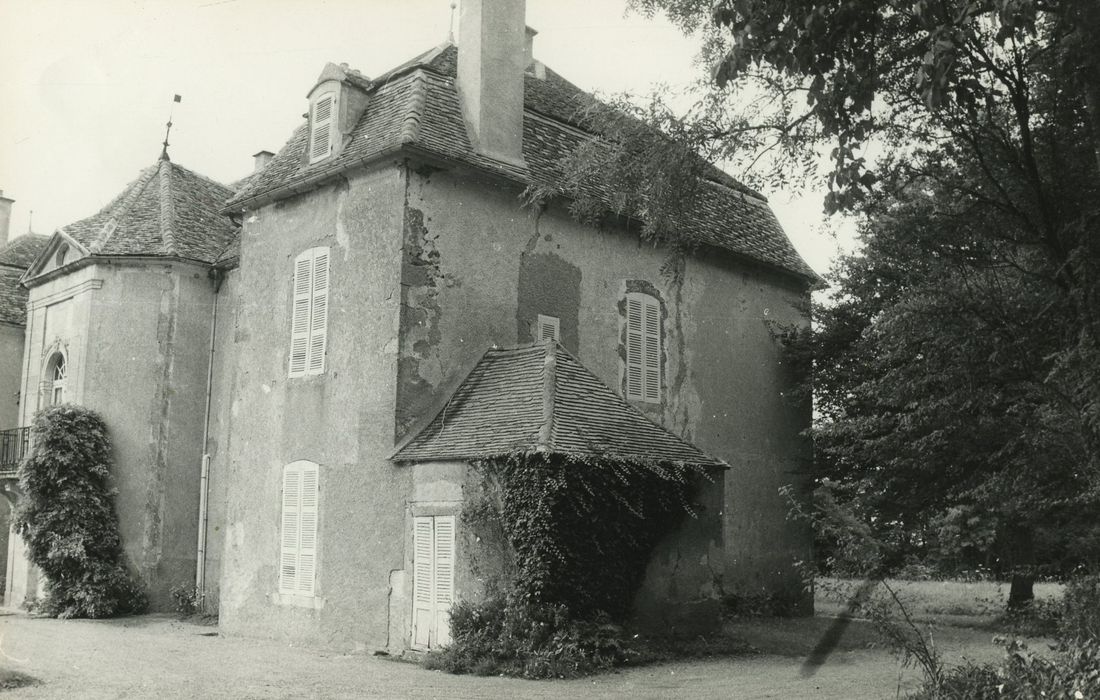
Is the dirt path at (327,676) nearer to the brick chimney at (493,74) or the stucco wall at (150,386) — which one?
the stucco wall at (150,386)

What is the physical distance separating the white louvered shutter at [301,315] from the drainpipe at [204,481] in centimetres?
556

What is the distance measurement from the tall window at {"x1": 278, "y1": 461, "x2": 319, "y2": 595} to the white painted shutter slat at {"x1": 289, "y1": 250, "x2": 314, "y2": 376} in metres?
1.67

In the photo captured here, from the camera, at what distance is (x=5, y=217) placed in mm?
30719

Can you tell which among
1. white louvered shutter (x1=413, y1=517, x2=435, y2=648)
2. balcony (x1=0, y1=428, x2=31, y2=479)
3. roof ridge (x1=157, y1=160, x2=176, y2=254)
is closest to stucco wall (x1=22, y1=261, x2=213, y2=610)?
roof ridge (x1=157, y1=160, x2=176, y2=254)

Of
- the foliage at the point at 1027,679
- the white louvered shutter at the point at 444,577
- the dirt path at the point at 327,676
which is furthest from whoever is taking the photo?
the white louvered shutter at the point at 444,577

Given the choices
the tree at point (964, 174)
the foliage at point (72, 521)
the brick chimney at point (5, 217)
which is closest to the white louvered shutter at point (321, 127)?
the tree at point (964, 174)

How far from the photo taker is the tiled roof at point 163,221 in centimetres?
2134

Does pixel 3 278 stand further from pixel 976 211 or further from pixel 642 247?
pixel 976 211

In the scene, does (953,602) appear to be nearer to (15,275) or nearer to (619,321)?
(619,321)

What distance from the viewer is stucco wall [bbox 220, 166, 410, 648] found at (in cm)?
1450

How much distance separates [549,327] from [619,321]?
183cm

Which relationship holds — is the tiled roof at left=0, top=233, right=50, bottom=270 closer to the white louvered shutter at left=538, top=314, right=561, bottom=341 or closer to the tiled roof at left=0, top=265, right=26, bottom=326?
the tiled roof at left=0, top=265, right=26, bottom=326

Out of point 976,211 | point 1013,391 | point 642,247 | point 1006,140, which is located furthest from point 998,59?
point 642,247

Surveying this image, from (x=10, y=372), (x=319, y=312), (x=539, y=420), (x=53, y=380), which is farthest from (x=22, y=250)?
(x=539, y=420)
